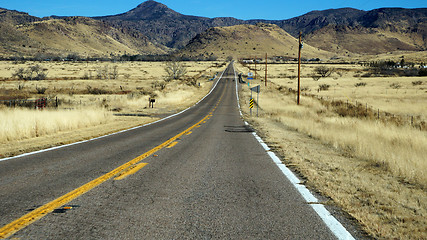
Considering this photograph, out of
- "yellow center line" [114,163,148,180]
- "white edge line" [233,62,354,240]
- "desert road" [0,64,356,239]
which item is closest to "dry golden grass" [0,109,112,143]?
"desert road" [0,64,356,239]

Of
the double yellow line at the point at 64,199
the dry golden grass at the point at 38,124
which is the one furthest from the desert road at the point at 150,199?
the dry golden grass at the point at 38,124

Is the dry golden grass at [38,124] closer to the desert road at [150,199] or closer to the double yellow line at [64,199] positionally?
the desert road at [150,199]

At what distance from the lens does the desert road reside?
12.1ft

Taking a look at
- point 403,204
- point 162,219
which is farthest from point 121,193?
point 403,204

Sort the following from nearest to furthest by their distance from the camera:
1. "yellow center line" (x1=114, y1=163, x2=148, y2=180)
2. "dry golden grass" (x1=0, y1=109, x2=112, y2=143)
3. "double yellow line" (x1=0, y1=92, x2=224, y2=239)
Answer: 1. "double yellow line" (x1=0, y1=92, x2=224, y2=239)
2. "yellow center line" (x1=114, y1=163, x2=148, y2=180)
3. "dry golden grass" (x1=0, y1=109, x2=112, y2=143)

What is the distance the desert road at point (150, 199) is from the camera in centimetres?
368

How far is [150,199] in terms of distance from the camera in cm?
483

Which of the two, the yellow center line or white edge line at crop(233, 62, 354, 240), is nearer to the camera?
white edge line at crop(233, 62, 354, 240)

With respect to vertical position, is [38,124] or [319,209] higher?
[38,124]

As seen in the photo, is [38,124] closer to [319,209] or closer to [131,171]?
[131,171]

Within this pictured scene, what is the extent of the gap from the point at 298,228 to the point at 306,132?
12.5 m

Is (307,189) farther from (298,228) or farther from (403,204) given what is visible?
(298,228)

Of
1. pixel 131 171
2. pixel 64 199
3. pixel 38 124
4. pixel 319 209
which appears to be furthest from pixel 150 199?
pixel 38 124

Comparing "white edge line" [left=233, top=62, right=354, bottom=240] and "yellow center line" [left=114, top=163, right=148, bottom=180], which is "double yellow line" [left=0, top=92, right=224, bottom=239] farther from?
"white edge line" [left=233, top=62, right=354, bottom=240]
